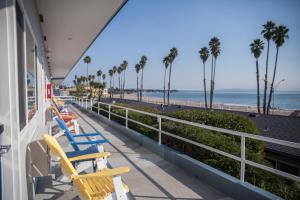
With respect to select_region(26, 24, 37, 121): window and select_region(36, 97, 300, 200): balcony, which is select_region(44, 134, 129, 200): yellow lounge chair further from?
A: select_region(26, 24, 37, 121): window

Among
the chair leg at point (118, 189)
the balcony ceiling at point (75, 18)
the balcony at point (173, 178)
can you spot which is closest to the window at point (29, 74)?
the balcony at point (173, 178)

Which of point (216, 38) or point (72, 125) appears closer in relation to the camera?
point (72, 125)

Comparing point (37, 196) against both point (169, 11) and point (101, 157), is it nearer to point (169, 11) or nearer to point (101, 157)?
point (101, 157)

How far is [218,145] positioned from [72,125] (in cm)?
434

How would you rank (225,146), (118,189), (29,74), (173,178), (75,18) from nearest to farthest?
(118,189) < (29,74) < (173,178) < (225,146) < (75,18)

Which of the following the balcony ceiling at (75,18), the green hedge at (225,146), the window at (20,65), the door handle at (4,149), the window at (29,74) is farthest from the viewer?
the balcony ceiling at (75,18)

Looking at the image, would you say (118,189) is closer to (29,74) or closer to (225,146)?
(29,74)

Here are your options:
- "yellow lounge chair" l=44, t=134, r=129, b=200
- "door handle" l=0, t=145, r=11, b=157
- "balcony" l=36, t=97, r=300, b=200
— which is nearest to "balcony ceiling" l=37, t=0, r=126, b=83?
"balcony" l=36, t=97, r=300, b=200

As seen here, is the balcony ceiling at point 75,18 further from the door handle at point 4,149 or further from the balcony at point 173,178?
the door handle at point 4,149

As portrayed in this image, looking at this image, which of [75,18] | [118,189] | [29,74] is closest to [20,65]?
[29,74]

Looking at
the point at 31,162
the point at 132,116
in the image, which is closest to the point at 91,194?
the point at 31,162

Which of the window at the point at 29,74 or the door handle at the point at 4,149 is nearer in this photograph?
the door handle at the point at 4,149

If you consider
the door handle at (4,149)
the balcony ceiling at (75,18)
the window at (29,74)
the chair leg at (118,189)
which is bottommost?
the chair leg at (118,189)

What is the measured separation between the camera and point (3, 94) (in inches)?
83.7
